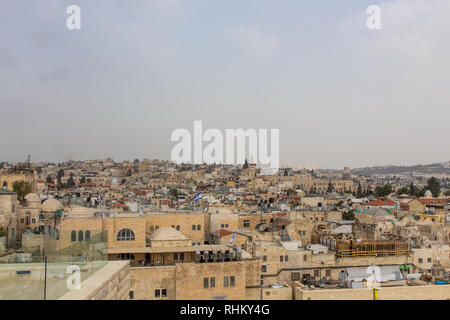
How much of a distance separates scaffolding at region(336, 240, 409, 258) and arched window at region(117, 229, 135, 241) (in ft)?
31.7

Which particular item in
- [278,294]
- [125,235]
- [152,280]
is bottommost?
[278,294]

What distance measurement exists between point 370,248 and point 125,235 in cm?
1161

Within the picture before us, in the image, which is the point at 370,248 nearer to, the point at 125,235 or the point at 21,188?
the point at 125,235

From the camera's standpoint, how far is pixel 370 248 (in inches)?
841

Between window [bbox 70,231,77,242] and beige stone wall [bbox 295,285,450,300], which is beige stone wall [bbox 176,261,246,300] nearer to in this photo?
beige stone wall [bbox 295,285,450,300]

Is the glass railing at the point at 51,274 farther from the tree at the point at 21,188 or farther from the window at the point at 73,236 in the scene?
the tree at the point at 21,188

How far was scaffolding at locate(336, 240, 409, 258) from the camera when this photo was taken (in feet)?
69.4

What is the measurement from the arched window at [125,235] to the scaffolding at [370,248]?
9.66 meters

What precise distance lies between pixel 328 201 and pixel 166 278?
51587mm

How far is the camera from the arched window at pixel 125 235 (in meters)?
20.5

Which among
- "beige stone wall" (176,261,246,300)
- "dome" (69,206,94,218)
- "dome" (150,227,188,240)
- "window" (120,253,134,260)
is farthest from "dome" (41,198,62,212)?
"beige stone wall" (176,261,246,300)

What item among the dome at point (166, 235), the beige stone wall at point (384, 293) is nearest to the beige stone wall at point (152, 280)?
the dome at point (166, 235)

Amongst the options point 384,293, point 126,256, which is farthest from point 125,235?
point 384,293
